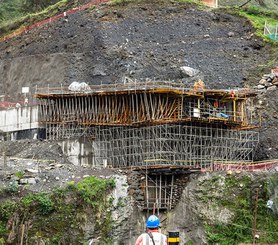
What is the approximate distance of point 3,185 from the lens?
3044 cm

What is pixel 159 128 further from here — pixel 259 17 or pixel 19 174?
pixel 259 17

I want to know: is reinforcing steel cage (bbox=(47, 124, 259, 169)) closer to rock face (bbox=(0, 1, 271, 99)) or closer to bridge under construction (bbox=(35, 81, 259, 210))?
bridge under construction (bbox=(35, 81, 259, 210))

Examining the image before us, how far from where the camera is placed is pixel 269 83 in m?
43.6

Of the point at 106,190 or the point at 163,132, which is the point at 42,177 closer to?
the point at 106,190

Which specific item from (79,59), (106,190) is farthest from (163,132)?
(79,59)

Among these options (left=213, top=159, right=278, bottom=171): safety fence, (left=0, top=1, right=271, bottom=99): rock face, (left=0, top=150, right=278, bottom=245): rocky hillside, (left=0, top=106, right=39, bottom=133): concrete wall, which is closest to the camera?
(left=0, top=150, right=278, bottom=245): rocky hillside

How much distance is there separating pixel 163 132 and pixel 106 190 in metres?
4.82

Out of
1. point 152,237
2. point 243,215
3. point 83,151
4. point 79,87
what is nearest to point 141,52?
point 79,87

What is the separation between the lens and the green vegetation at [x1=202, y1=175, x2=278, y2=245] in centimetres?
3048

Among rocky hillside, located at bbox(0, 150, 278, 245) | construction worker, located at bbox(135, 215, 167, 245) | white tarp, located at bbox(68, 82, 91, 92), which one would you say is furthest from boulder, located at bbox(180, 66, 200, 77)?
construction worker, located at bbox(135, 215, 167, 245)

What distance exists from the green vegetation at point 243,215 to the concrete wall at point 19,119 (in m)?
14.8

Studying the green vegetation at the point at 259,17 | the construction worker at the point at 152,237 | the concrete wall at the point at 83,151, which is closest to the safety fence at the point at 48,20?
the green vegetation at the point at 259,17

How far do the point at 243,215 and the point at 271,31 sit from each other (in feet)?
74.7

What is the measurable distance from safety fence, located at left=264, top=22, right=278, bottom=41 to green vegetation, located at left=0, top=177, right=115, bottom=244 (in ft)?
74.5
